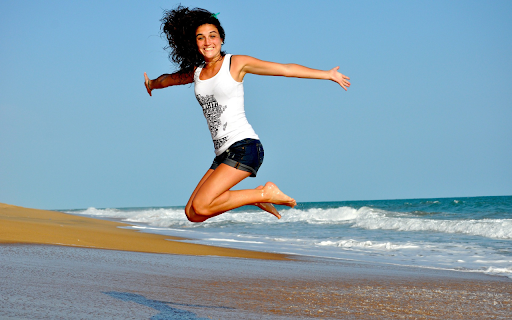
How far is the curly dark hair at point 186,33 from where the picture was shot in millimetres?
4484

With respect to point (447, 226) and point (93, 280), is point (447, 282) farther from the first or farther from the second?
point (447, 226)

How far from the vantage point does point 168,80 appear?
477cm

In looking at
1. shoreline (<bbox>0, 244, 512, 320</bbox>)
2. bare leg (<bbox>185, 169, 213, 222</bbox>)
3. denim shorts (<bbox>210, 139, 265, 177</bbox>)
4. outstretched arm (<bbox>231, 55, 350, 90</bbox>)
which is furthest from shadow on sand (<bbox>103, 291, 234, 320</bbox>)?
outstretched arm (<bbox>231, 55, 350, 90</bbox>)

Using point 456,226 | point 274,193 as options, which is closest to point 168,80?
point 274,193

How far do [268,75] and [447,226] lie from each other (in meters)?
14.3

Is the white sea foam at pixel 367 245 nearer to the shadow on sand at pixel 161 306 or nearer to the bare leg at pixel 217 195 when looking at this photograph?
the bare leg at pixel 217 195

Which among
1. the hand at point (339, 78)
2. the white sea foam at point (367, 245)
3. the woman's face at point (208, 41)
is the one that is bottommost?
the white sea foam at point (367, 245)

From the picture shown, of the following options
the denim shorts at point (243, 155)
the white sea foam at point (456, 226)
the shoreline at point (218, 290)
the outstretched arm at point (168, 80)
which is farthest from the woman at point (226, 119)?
the white sea foam at point (456, 226)

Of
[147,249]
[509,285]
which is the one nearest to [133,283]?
[147,249]

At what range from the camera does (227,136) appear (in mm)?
4172

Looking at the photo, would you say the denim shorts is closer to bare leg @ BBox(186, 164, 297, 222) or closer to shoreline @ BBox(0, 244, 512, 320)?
bare leg @ BBox(186, 164, 297, 222)

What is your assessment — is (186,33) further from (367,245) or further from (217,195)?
(367,245)

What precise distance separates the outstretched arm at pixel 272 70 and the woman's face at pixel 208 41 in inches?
9.2

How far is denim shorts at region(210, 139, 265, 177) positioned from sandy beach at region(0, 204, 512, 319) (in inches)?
48.3
